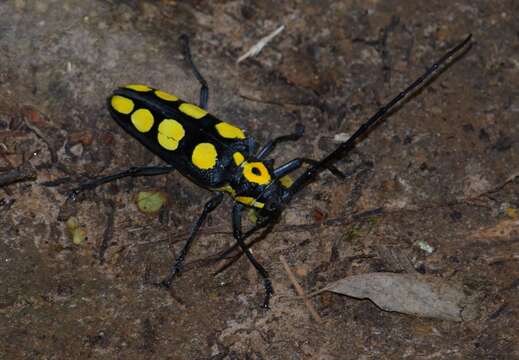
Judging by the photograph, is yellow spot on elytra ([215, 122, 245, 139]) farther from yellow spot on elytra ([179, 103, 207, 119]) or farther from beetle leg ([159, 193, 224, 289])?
beetle leg ([159, 193, 224, 289])

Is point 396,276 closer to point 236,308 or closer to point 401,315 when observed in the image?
point 401,315

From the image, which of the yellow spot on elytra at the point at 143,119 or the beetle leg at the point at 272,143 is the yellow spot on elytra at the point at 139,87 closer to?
the yellow spot on elytra at the point at 143,119

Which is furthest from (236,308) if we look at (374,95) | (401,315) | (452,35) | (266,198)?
(452,35)

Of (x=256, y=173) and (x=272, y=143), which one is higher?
(x=272, y=143)

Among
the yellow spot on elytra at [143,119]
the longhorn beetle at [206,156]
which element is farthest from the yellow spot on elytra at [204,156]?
the yellow spot on elytra at [143,119]

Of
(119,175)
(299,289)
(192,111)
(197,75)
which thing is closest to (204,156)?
(192,111)

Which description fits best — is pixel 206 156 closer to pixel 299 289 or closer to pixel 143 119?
pixel 143 119

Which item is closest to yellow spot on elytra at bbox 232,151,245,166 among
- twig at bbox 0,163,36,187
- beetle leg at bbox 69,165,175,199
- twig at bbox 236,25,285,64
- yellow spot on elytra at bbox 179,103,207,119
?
yellow spot on elytra at bbox 179,103,207,119
